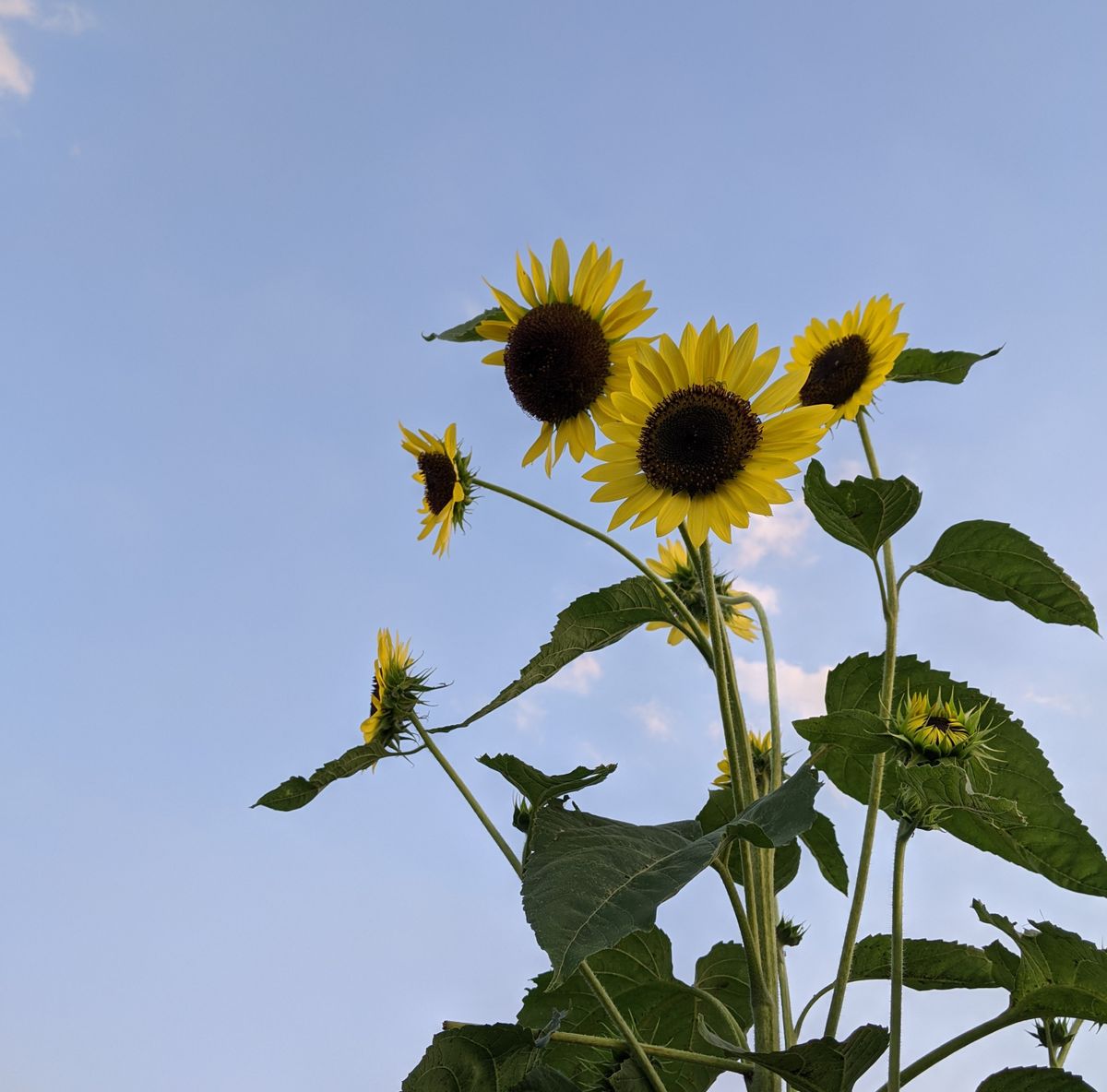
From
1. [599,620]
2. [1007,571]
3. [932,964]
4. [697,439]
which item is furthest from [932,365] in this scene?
[932,964]

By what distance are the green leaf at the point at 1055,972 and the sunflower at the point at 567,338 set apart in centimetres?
76

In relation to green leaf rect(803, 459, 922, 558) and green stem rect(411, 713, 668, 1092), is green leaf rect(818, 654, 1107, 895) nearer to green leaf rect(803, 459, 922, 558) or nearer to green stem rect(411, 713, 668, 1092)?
green leaf rect(803, 459, 922, 558)

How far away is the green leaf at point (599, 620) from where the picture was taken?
1.26 metres

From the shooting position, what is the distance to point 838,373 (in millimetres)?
1704

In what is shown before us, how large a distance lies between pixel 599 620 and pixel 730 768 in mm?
224

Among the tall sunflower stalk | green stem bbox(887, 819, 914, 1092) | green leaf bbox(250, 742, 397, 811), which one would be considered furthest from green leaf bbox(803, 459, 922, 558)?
green leaf bbox(250, 742, 397, 811)

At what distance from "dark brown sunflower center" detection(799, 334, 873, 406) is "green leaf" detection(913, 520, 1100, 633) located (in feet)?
1.39

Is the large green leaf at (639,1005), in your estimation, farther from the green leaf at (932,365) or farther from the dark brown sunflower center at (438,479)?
the green leaf at (932,365)

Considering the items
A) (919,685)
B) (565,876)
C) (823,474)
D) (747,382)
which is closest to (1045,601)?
(919,685)

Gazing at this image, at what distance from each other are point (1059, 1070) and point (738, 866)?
410mm

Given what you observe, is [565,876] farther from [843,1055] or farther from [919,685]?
[919,685]

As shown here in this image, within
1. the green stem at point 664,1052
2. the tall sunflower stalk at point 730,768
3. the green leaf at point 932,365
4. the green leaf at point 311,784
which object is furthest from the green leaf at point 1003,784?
the green leaf at point 311,784

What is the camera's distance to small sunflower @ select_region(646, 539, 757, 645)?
153 cm

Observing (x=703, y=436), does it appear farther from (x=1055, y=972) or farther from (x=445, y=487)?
(x=1055, y=972)
